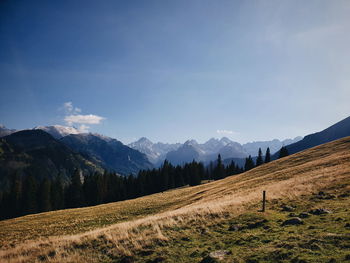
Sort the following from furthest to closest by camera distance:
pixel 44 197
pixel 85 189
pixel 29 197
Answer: pixel 85 189, pixel 44 197, pixel 29 197

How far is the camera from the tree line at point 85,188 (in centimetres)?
6253

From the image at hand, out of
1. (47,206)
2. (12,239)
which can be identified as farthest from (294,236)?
(47,206)

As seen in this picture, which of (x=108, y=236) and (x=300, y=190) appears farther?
(x=300, y=190)

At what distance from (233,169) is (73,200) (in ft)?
239

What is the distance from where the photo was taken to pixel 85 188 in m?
76.1

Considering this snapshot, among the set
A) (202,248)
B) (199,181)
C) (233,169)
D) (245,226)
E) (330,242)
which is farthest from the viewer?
(233,169)

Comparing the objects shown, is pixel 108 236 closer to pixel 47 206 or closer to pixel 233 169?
pixel 47 206

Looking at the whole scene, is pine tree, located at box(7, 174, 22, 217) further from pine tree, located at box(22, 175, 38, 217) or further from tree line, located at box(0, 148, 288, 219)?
pine tree, located at box(22, 175, 38, 217)

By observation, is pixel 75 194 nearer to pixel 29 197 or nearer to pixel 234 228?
pixel 29 197

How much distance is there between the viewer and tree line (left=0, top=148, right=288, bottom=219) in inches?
2462

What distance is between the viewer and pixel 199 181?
283ft

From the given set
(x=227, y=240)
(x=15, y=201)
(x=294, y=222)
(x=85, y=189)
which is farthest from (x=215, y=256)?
(x=85, y=189)

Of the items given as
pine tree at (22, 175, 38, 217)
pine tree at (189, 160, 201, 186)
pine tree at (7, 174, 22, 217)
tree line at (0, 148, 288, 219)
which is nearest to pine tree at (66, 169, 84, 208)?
tree line at (0, 148, 288, 219)

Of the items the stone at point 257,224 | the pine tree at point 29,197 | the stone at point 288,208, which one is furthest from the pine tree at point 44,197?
the stone at point 288,208
